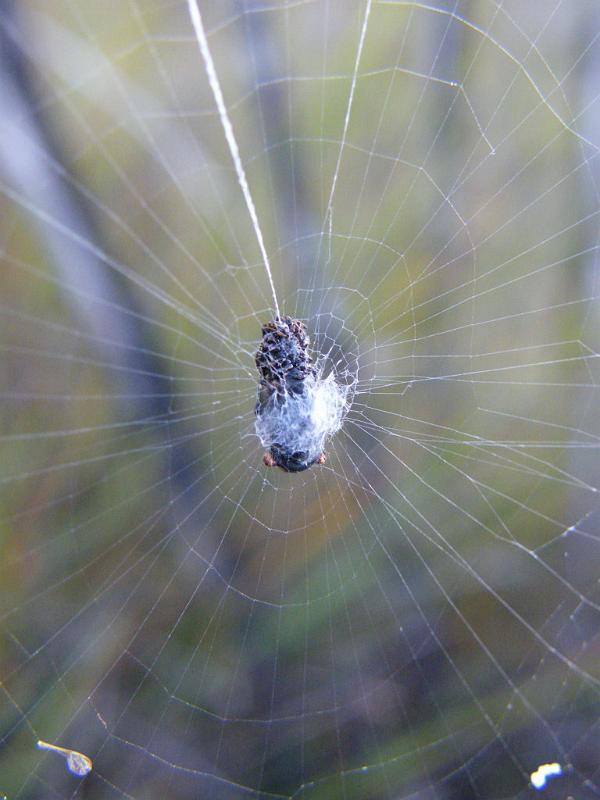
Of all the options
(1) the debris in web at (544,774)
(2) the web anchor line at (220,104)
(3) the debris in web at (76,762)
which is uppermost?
(2) the web anchor line at (220,104)

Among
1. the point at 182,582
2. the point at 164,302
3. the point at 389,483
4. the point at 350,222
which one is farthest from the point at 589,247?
the point at 182,582

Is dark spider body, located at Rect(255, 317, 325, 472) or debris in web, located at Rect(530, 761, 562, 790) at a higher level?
dark spider body, located at Rect(255, 317, 325, 472)

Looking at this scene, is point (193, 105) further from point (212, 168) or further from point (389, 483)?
point (389, 483)

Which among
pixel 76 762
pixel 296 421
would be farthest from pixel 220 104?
pixel 76 762

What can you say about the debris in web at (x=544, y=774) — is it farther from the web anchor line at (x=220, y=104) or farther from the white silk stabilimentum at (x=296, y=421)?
the web anchor line at (x=220, y=104)

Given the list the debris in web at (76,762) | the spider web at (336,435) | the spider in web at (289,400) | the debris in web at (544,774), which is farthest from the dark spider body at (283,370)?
the debris in web at (544,774)

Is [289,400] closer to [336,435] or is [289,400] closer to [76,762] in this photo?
[336,435]

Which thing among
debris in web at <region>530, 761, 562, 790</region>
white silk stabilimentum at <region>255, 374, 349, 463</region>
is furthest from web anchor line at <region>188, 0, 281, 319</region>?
Result: debris in web at <region>530, 761, 562, 790</region>

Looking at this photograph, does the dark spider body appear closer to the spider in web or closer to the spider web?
the spider in web
